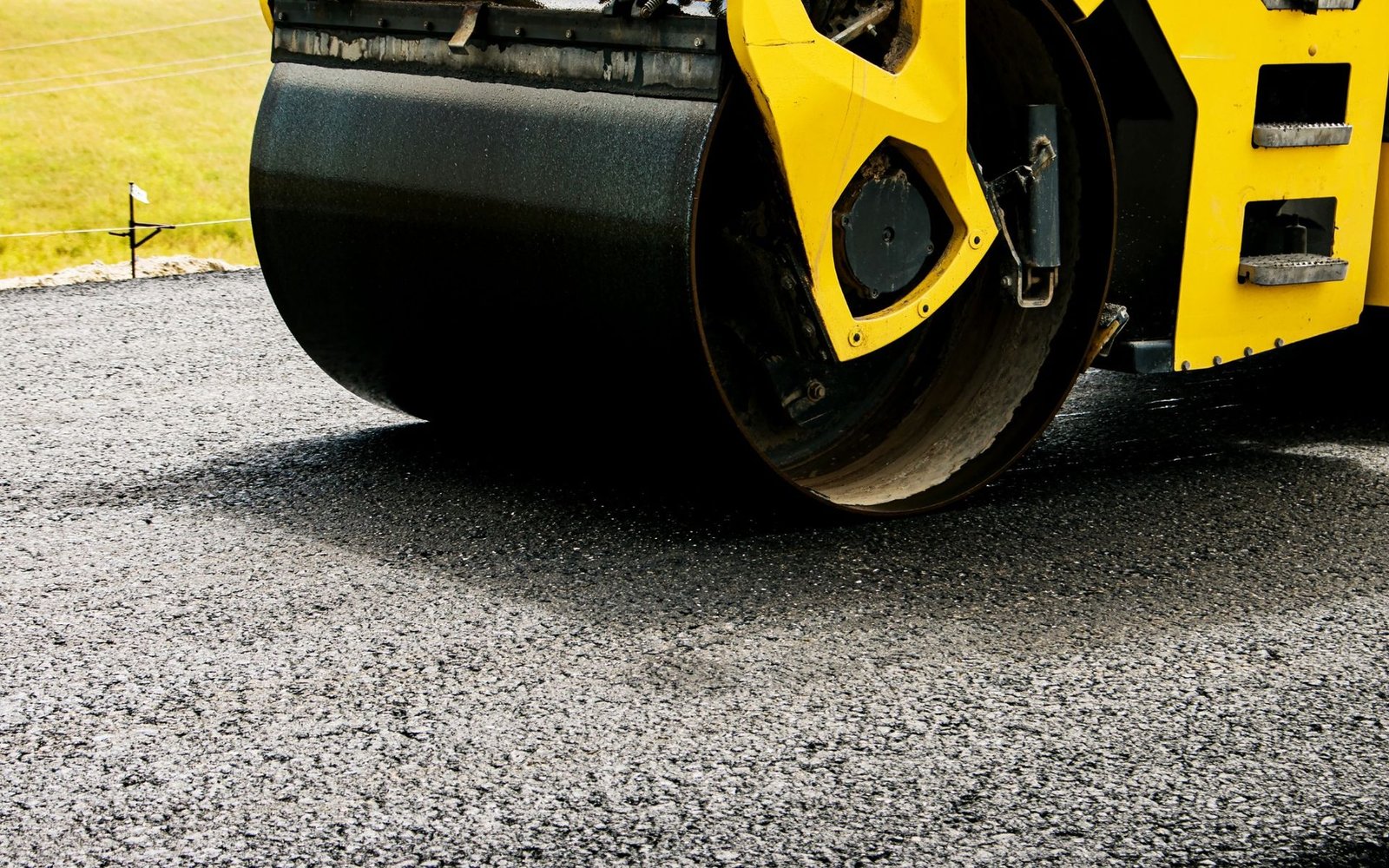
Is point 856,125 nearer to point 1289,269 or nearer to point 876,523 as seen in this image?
point 876,523

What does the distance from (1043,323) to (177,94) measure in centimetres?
939

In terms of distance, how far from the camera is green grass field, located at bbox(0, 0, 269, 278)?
372 inches

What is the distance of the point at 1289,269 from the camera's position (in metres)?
4.38

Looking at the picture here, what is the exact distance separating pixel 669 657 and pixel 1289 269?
2.07 meters

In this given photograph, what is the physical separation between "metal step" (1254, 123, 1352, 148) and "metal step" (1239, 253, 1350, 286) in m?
0.28

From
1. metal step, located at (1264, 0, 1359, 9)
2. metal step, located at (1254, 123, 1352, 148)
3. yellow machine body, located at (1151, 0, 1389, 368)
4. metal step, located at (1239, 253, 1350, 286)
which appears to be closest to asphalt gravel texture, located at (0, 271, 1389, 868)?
yellow machine body, located at (1151, 0, 1389, 368)

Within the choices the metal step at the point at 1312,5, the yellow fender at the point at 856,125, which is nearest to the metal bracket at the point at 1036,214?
the yellow fender at the point at 856,125

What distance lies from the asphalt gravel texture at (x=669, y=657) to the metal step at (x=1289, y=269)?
0.52 m

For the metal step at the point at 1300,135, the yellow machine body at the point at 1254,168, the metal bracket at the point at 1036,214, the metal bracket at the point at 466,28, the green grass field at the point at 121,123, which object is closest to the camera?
the metal bracket at the point at 466,28

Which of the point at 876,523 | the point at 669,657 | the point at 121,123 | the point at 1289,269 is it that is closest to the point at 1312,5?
the point at 1289,269

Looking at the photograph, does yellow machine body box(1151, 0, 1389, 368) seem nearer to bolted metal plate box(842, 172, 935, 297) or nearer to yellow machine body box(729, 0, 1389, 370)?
yellow machine body box(729, 0, 1389, 370)

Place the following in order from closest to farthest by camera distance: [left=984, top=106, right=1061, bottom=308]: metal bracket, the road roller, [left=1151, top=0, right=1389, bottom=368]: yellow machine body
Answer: the road roller
[left=984, top=106, right=1061, bottom=308]: metal bracket
[left=1151, top=0, right=1389, bottom=368]: yellow machine body

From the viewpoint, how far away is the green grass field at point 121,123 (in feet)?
31.0

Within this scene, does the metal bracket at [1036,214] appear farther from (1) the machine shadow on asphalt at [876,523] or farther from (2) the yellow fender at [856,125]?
(1) the machine shadow on asphalt at [876,523]
